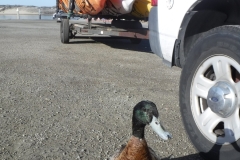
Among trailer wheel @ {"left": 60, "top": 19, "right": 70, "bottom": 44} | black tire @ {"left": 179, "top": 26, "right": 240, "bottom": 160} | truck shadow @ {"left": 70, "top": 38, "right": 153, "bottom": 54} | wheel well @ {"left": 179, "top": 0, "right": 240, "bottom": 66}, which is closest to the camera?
black tire @ {"left": 179, "top": 26, "right": 240, "bottom": 160}

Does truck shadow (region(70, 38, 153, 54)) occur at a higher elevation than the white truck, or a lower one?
lower

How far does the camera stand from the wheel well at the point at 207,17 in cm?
366

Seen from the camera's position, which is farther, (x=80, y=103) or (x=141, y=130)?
(x=80, y=103)

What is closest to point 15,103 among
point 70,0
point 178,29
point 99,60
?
point 178,29

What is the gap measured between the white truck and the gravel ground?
416 millimetres

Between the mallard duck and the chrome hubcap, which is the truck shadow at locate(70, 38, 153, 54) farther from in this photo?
the mallard duck

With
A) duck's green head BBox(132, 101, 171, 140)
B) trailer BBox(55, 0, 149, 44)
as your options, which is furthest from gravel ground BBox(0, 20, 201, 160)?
trailer BBox(55, 0, 149, 44)

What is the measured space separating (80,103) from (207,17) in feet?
7.35

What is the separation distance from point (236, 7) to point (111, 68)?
4.50 m

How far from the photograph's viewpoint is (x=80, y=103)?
521 centimetres

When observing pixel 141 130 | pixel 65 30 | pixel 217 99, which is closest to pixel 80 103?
pixel 141 130

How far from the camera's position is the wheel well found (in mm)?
3660

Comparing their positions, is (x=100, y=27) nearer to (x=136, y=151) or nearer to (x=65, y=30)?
(x=65, y=30)

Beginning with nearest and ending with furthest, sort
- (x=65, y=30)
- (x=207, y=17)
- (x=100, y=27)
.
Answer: (x=207, y=17) → (x=100, y=27) → (x=65, y=30)
